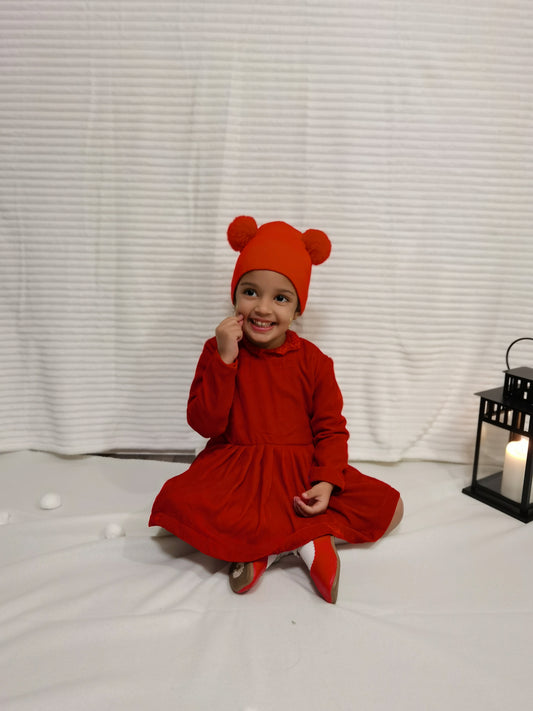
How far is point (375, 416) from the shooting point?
5.11 feet

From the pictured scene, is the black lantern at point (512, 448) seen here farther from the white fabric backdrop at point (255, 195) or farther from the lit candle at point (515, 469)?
the white fabric backdrop at point (255, 195)

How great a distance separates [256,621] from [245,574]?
0.28 ft

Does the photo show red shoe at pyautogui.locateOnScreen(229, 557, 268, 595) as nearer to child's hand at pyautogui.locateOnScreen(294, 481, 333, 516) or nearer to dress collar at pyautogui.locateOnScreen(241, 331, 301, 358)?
child's hand at pyautogui.locateOnScreen(294, 481, 333, 516)

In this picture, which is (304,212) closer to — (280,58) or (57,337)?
(280,58)

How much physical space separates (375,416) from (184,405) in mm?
455

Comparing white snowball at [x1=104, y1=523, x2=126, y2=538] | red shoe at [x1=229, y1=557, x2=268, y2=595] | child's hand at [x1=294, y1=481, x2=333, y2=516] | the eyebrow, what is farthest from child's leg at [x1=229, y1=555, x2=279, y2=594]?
the eyebrow

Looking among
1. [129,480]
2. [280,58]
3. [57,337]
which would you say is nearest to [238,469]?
[129,480]

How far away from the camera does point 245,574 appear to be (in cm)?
108

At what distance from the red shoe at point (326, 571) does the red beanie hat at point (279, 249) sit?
46 centimetres

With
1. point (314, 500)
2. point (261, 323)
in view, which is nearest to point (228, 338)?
point (261, 323)

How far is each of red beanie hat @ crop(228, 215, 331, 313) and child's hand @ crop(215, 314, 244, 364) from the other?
0.34 ft

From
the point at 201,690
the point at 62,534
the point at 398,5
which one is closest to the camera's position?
the point at 201,690

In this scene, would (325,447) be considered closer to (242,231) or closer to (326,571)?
(326,571)

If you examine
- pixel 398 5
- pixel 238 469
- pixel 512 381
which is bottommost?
pixel 238 469
